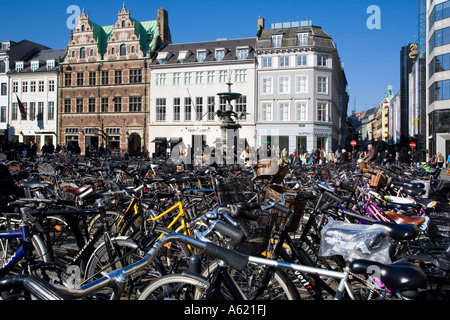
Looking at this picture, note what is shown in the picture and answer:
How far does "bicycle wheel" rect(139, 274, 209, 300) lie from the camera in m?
2.36

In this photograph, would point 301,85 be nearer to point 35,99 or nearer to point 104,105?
point 104,105

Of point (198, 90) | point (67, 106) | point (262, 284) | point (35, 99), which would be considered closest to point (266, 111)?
point (198, 90)

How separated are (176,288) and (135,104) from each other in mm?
42671

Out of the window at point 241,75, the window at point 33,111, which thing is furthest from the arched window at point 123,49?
the window at point 241,75

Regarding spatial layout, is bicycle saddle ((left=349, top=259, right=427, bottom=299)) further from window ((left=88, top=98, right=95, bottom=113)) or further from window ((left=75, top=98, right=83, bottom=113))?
window ((left=75, top=98, right=83, bottom=113))

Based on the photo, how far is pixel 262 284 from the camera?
2.81m

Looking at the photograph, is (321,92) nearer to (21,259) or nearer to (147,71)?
(147,71)

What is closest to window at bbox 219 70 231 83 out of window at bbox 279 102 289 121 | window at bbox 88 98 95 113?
window at bbox 279 102 289 121

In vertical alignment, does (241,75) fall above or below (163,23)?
below

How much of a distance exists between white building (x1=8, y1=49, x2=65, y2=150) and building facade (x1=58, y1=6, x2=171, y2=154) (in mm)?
1287

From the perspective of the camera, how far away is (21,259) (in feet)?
10.4

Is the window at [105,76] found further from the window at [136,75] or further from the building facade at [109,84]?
the window at [136,75]
